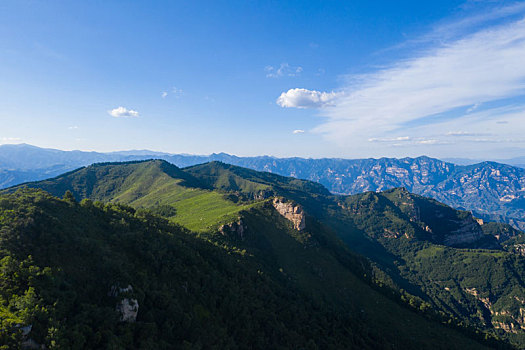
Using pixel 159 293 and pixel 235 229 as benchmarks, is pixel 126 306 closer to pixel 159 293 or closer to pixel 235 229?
pixel 159 293

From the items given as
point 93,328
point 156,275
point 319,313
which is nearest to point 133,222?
point 156,275

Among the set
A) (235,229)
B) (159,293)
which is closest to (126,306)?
(159,293)

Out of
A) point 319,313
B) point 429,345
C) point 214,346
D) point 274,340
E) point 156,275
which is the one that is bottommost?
point 429,345

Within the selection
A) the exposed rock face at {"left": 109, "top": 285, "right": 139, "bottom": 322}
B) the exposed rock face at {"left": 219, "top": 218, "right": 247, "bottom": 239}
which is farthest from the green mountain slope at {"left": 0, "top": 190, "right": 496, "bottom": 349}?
the exposed rock face at {"left": 219, "top": 218, "right": 247, "bottom": 239}

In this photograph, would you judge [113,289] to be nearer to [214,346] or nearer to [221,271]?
[214,346]

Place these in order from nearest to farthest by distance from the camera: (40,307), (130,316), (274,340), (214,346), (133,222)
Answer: (40,307) < (130,316) < (214,346) < (274,340) < (133,222)

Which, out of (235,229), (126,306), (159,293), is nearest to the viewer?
(126,306)
